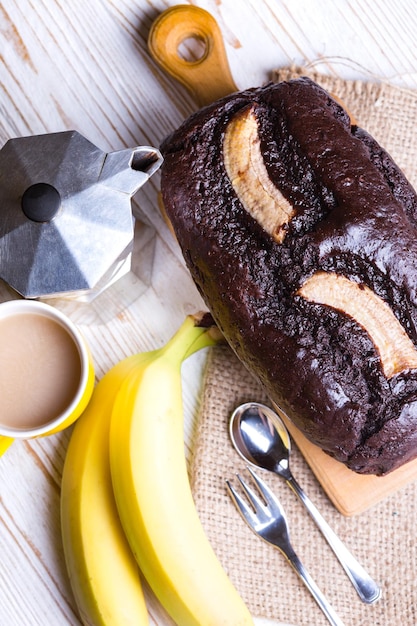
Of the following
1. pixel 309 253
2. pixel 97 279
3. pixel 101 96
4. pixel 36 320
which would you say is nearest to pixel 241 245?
pixel 309 253

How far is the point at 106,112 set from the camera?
1296 millimetres

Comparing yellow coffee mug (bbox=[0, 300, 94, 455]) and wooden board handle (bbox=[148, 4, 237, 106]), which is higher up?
wooden board handle (bbox=[148, 4, 237, 106])

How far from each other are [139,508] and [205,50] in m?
0.77

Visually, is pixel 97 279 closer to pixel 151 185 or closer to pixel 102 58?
pixel 151 185

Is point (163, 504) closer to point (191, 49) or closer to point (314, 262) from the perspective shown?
point (314, 262)

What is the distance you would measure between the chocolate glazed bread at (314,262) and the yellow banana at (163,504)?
0.60 feet

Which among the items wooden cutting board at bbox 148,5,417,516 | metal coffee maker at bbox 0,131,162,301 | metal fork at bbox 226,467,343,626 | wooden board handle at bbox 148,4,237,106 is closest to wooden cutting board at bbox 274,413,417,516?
wooden cutting board at bbox 148,5,417,516

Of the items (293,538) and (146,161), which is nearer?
(146,161)

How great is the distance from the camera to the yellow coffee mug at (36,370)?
3.65ft

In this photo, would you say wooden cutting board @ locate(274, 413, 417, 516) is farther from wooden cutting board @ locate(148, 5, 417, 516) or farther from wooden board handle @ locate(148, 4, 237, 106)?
wooden board handle @ locate(148, 4, 237, 106)

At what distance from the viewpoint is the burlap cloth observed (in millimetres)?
1253

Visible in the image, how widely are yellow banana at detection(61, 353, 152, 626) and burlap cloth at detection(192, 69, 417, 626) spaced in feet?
0.50

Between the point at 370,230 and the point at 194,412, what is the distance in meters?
0.48

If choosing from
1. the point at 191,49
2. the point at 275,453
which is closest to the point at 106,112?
the point at 191,49
